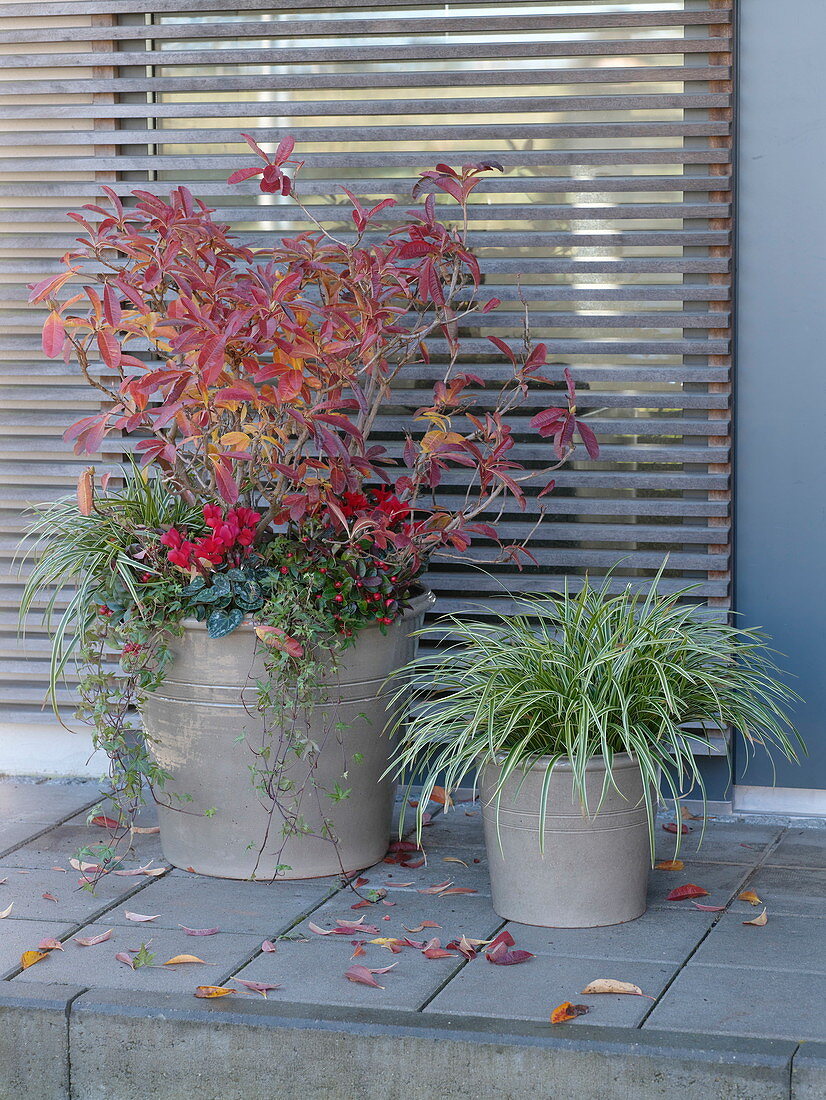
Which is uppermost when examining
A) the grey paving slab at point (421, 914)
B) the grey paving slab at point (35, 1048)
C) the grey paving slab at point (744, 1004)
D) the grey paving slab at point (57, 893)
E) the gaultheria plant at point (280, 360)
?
the gaultheria plant at point (280, 360)

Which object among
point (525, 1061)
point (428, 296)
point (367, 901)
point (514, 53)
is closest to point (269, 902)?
point (367, 901)

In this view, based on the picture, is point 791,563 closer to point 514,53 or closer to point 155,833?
point 514,53

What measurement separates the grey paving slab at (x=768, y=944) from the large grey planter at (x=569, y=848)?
0.73 feet

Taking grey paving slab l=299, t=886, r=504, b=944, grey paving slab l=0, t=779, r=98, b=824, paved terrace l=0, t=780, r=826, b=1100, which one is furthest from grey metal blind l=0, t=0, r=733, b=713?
grey paving slab l=0, t=779, r=98, b=824

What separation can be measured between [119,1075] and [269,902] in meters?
0.67

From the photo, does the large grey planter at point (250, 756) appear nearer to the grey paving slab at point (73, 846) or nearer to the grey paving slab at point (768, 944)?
the grey paving slab at point (73, 846)

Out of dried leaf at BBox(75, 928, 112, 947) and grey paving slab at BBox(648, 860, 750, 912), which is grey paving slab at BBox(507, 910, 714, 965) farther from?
dried leaf at BBox(75, 928, 112, 947)

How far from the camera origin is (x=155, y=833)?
369cm

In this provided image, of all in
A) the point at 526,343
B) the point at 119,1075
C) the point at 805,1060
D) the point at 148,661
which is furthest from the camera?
the point at 526,343

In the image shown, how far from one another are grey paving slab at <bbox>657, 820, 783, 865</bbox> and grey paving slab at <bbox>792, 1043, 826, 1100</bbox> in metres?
1.07

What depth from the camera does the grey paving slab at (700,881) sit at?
312cm

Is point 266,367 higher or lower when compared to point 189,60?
lower

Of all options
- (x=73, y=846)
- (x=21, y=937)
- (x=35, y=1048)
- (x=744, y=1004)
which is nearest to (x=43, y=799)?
(x=73, y=846)

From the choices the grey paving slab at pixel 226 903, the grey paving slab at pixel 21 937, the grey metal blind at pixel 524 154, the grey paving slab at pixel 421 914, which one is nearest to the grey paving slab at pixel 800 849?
the grey metal blind at pixel 524 154
